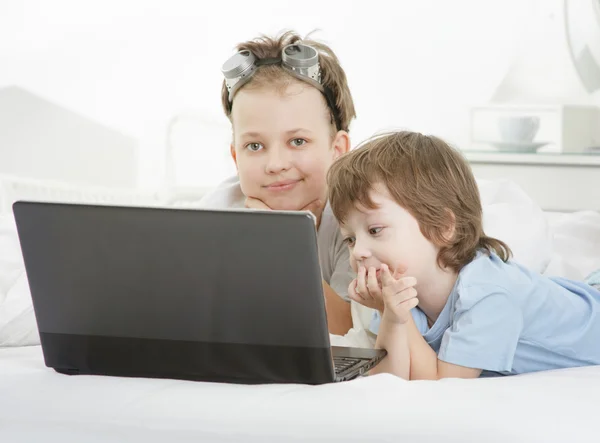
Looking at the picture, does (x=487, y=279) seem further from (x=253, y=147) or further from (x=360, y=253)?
(x=253, y=147)

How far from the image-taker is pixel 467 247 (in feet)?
4.45

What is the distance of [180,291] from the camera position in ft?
3.35

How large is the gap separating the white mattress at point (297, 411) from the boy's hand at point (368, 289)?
7.1 inches

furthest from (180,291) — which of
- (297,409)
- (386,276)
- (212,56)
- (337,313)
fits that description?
(212,56)

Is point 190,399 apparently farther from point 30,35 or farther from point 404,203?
point 30,35

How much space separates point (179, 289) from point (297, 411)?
19 cm

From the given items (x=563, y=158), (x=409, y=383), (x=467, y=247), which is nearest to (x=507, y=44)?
(x=563, y=158)

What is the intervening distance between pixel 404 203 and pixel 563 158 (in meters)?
1.70

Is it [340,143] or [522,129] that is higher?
[340,143]

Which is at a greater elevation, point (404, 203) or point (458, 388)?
point (404, 203)

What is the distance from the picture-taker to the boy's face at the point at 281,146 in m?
1.67

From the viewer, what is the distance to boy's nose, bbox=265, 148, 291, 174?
1653mm

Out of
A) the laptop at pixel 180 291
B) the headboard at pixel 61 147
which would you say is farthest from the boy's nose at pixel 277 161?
the headboard at pixel 61 147

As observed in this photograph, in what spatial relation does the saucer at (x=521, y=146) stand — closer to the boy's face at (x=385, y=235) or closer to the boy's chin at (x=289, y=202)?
the boy's chin at (x=289, y=202)
